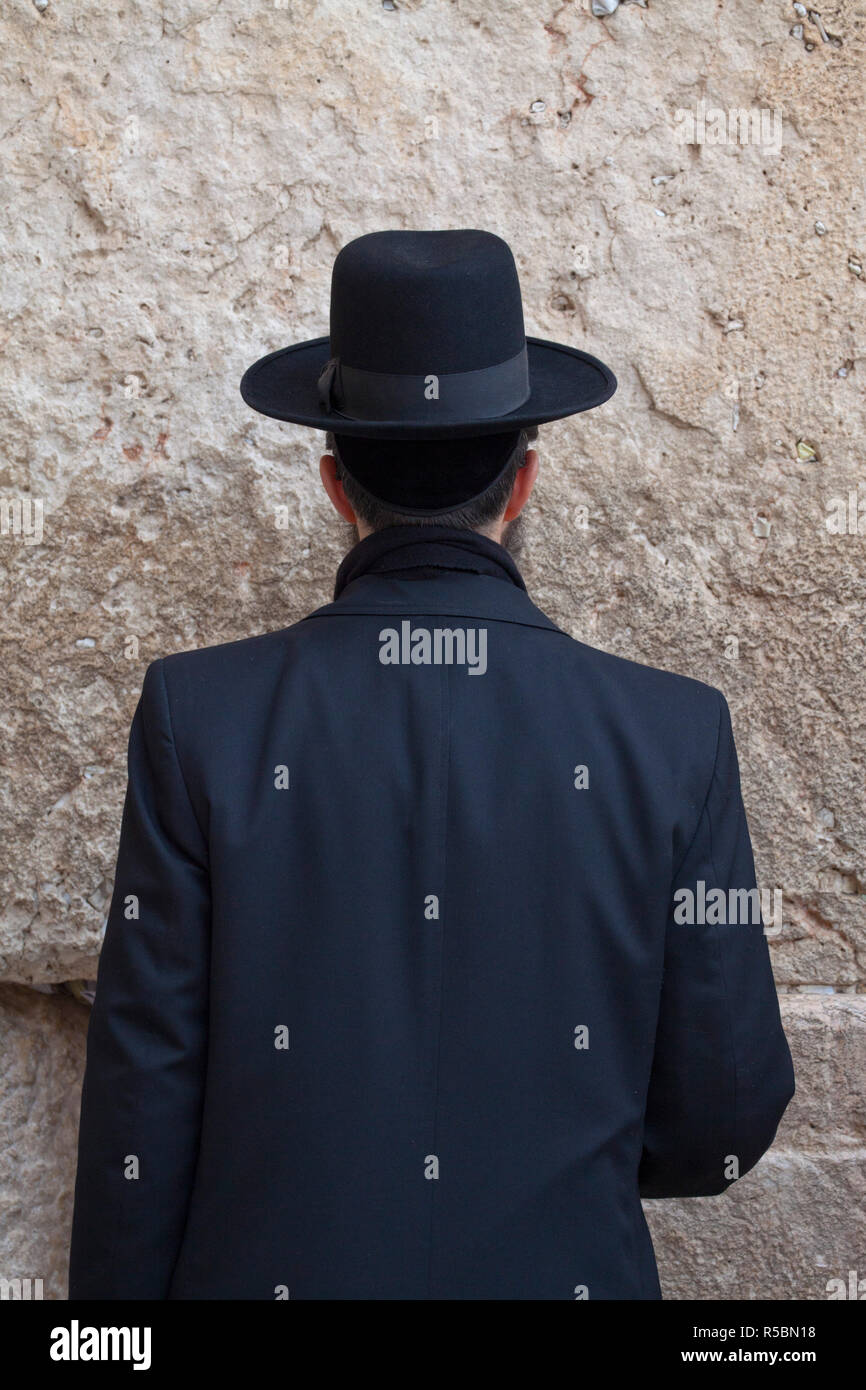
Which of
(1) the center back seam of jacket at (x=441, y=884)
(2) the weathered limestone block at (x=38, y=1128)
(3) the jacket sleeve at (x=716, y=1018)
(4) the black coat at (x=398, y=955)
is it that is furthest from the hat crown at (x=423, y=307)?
(2) the weathered limestone block at (x=38, y=1128)

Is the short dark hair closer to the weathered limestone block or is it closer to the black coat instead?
the black coat

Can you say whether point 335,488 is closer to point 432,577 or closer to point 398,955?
point 432,577

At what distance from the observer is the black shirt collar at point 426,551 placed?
1.46 m

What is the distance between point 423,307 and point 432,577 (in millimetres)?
338

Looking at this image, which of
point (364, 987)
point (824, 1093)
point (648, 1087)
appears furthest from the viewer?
point (824, 1093)

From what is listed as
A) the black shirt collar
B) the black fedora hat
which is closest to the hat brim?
the black fedora hat

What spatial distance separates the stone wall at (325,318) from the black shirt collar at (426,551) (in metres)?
0.85

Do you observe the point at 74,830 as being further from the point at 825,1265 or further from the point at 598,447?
the point at 825,1265

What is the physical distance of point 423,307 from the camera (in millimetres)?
1505

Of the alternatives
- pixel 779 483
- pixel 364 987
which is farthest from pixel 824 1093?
pixel 364 987

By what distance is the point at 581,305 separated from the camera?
2318 mm

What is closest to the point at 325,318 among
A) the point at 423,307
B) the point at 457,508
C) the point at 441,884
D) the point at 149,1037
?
the point at 423,307

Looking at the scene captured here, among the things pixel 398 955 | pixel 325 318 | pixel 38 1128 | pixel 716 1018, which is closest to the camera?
pixel 398 955

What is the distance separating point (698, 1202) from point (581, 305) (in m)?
1.76
